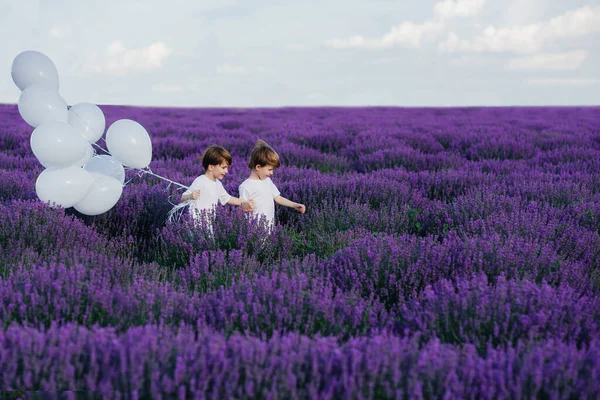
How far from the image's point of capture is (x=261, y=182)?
13.1 feet

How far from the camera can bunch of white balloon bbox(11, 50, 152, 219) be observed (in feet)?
11.2

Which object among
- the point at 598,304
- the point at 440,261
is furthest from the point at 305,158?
the point at 598,304

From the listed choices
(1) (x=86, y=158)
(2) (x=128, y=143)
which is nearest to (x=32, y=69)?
(1) (x=86, y=158)

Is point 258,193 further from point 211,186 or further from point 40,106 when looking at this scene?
point 40,106

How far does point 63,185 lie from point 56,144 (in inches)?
10.8

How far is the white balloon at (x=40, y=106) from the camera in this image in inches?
148

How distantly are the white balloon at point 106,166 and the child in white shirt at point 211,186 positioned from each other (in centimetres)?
69

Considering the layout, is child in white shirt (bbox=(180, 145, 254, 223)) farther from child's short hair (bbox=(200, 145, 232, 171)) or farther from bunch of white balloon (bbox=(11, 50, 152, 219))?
bunch of white balloon (bbox=(11, 50, 152, 219))

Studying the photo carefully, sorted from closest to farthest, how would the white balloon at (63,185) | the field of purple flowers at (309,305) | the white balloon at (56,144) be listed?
the field of purple flowers at (309,305) < the white balloon at (56,144) < the white balloon at (63,185)

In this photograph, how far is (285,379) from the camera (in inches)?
59.5

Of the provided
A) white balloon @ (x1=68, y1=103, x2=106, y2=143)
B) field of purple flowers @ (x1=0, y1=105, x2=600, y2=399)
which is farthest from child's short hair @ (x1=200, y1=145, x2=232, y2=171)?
white balloon @ (x1=68, y1=103, x2=106, y2=143)

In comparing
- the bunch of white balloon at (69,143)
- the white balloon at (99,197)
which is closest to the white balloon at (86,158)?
the bunch of white balloon at (69,143)

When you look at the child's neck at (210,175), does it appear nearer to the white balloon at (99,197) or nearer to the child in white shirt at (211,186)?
the child in white shirt at (211,186)

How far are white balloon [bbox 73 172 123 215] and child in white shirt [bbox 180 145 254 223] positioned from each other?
0.49 meters
